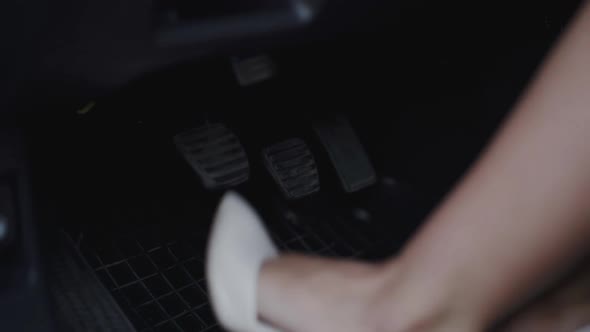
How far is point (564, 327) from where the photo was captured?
70 cm

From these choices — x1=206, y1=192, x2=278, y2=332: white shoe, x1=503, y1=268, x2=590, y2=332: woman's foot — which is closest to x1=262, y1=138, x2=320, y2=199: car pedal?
x1=206, y1=192, x2=278, y2=332: white shoe

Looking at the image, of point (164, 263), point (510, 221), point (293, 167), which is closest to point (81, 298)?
point (164, 263)

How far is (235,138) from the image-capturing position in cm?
94

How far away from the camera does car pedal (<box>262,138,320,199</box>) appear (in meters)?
0.96

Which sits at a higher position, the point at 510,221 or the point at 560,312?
the point at 510,221

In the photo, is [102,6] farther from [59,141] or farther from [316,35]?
[59,141]

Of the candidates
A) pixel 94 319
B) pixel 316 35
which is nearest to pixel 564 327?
pixel 316 35

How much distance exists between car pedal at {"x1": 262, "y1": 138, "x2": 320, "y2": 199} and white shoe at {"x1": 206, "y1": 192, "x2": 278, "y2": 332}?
0.23m

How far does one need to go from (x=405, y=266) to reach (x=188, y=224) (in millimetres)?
377

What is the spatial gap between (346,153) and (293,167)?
0.08m

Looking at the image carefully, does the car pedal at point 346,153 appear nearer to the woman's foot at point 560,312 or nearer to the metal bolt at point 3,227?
the woman's foot at point 560,312

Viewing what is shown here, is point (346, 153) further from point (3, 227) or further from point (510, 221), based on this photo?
point (3, 227)

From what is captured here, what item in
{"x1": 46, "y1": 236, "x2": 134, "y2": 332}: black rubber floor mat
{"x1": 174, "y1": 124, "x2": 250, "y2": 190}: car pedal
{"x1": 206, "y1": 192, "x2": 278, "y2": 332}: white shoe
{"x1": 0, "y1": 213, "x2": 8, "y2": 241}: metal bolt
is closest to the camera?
{"x1": 0, "y1": 213, "x2": 8, "y2": 241}: metal bolt

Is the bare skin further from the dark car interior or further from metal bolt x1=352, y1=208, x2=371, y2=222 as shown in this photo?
metal bolt x1=352, y1=208, x2=371, y2=222
